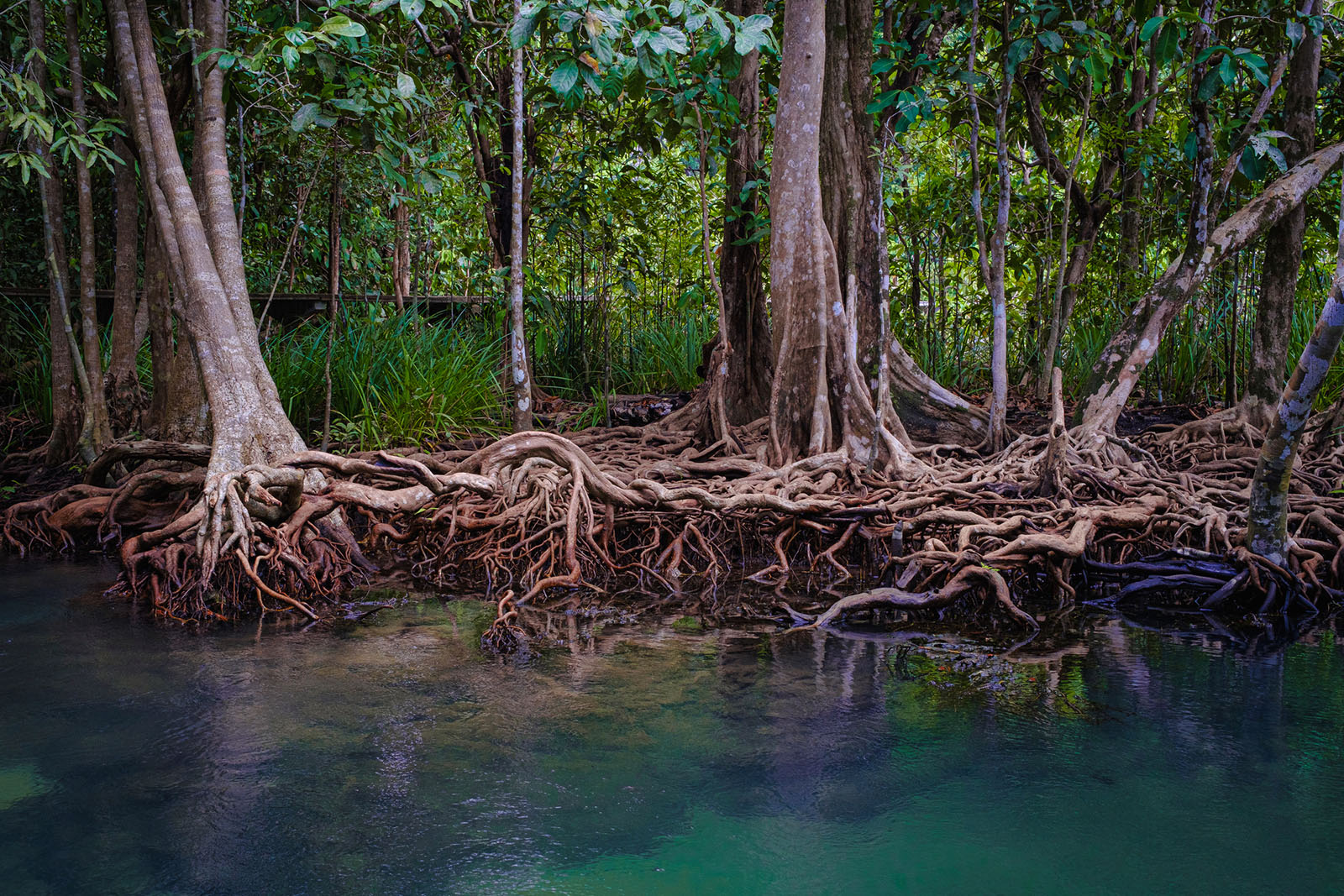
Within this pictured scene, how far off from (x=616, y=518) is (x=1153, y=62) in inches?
208

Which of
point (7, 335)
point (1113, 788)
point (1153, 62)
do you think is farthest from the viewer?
point (7, 335)

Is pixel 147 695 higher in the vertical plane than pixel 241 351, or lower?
lower

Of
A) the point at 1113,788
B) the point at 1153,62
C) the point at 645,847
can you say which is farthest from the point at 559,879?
the point at 1153,62

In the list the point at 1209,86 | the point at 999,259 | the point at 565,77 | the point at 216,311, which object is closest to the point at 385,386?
the point at 216,311

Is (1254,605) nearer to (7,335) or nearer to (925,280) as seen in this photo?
(925,280)

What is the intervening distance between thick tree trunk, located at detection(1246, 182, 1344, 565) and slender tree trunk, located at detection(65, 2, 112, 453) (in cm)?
676

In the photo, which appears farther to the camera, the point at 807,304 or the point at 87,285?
the point at 87,285

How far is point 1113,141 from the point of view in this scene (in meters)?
7.67

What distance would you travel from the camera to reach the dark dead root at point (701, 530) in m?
4.44

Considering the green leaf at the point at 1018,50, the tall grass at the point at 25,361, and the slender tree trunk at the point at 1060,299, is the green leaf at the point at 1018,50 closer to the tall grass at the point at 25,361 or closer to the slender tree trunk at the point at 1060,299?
the slender tree trunk at the point at 1060,299

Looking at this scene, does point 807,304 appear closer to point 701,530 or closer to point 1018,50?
point 701,530

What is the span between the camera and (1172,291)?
235 inches

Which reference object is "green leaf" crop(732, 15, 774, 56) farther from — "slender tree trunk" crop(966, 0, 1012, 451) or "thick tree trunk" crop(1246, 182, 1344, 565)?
"thick tree trunk" crop(1246, 182, 1344, 565)

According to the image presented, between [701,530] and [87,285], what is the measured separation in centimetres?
454
